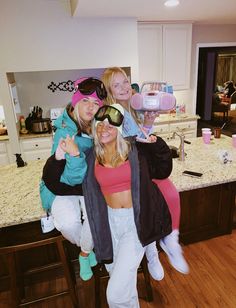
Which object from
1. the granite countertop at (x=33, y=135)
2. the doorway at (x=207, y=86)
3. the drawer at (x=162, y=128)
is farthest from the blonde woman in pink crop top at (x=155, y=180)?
the doorway at (x=207, y=86)

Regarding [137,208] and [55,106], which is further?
[55,106]

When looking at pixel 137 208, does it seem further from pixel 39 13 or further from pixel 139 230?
pixel 39 13

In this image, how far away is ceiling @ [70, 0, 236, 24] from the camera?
2.47 metres

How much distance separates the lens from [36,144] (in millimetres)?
3432

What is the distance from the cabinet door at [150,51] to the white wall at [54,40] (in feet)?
1.48

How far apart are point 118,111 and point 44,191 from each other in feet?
2.14

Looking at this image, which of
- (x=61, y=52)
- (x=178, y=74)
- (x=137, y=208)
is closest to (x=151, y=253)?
(x=137, y=208)

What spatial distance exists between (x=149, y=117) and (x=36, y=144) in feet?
8.18

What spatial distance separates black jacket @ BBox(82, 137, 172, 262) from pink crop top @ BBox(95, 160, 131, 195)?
3 centimetres

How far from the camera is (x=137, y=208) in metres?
1.30

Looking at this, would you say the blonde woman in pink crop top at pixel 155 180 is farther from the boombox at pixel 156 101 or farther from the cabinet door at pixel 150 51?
the cabinet door at pixel 150 51

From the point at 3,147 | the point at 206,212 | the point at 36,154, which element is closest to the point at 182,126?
the point at 206,212

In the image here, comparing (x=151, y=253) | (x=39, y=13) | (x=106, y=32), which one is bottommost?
(x=151, y=253)

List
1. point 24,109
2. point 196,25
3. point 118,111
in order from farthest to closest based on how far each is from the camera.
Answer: point 196,25 → point 24,109 → point 118,111
